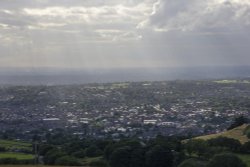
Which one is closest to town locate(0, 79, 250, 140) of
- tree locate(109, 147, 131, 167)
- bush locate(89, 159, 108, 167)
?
tree locate(109, 147, 131, 167)

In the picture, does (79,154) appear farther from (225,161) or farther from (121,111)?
(121,111)

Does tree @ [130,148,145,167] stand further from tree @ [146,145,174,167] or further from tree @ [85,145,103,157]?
tree @ [85,145,103,157]

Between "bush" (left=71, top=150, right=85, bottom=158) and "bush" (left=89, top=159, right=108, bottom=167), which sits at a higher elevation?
"bush" (left=89, top=159, right=108, bottom=167)

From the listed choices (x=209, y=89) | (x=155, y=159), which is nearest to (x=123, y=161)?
(x=155, y=159)

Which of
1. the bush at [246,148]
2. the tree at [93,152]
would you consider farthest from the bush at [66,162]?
the bush at [246,148]

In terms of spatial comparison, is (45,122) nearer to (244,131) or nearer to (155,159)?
(244,131)

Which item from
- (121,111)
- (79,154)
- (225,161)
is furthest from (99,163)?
(121,111)

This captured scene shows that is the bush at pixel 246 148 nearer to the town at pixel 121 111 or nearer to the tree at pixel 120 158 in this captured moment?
the tree at pixel 120 158
